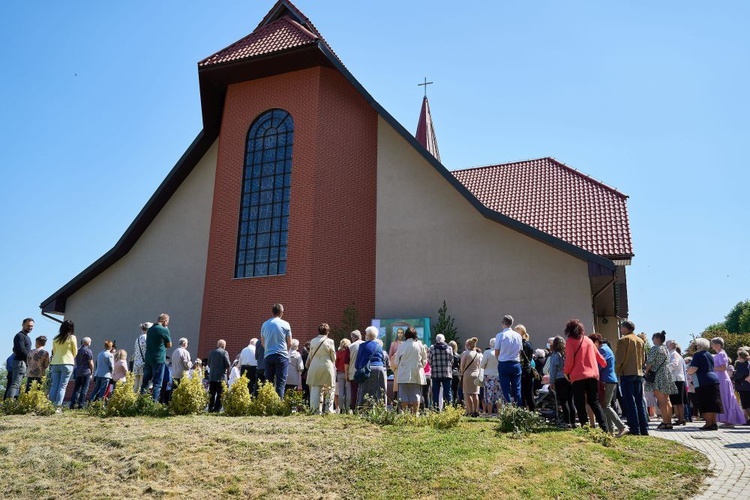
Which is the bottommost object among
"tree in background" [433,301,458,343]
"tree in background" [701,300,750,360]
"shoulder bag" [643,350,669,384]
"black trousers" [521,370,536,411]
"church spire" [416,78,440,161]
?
"black trousers" [521,370,536,411]

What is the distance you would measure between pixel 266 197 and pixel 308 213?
1903 mm

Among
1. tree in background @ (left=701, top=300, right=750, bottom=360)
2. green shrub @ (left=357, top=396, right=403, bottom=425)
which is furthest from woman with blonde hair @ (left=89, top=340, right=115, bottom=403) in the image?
tree in background @ (left=701, top=300, right=750, bottom=360)

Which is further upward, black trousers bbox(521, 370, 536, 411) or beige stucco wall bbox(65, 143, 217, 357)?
beige stucco wall bbox(65, 143, 217, 357)

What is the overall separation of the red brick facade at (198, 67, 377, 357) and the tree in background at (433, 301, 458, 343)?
2320 millimetres

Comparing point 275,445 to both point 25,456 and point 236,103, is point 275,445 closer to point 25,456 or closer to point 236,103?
point 25,456

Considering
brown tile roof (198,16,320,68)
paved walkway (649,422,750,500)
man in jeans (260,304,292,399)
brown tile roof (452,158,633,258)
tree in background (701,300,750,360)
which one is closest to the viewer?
paved walkway (649,422,750,500)

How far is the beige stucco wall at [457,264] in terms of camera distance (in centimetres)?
1614

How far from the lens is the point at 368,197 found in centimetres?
1900

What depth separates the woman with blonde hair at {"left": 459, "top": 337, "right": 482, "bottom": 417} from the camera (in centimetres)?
1162

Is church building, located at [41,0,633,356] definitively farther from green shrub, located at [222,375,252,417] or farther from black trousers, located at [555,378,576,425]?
green shrub, located at [222,375,252,417]

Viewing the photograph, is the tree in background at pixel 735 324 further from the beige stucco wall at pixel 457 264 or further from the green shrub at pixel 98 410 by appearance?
the green shrub at pixel 98 410

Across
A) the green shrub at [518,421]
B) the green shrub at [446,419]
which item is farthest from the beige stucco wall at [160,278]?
the green shrub at [518,421]

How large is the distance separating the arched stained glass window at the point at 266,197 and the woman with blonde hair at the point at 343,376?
6379mm

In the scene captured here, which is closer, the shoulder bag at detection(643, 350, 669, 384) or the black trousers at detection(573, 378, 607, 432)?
the black trousers at detection(573, 378, 607, 432)
